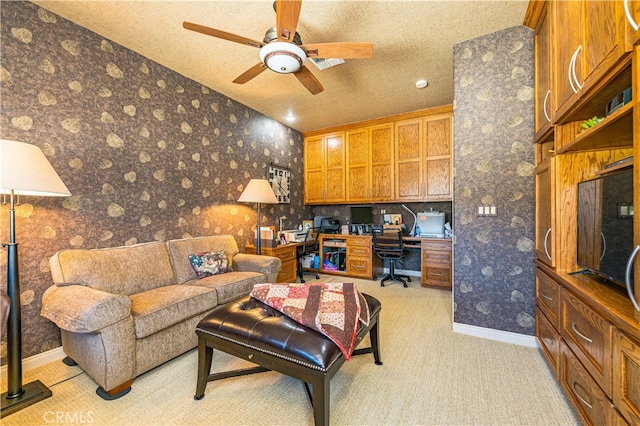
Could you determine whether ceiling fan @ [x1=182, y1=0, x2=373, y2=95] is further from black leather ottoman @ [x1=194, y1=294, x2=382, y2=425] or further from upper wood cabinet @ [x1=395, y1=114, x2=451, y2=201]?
upper wood cabinet @ [x1=395, y1=114, x2=451, y2=201]

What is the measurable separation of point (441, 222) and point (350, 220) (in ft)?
5.45

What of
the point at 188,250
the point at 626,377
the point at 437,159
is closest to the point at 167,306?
the point at 188,250

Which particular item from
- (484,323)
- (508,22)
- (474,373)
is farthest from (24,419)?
(508,22)

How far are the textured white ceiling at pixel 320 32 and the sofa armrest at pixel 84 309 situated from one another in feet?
7.08

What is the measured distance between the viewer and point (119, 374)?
1618 millimetres

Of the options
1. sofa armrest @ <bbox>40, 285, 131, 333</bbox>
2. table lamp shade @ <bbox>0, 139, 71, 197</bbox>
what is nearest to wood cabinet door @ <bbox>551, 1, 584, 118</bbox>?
sofa armrest @ <bbox>40, 285, 131, 333</bbox>

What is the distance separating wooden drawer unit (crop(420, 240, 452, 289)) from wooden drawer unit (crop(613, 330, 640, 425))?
2.73 meters

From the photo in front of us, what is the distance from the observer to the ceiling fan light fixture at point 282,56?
179 centimetres

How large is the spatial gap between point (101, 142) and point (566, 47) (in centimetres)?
353

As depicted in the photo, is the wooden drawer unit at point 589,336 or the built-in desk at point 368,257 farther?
the built-in desk at point 368,257

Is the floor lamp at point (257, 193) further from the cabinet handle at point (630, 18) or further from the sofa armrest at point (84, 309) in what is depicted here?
the cabinet handle at point (630, 18)

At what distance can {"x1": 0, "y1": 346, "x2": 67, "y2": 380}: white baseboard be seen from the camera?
1836 mm

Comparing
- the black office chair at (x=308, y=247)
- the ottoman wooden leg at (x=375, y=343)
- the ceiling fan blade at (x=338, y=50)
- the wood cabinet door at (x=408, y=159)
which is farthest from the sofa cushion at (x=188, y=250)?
the wood cabinet door at (x=408, y=159)

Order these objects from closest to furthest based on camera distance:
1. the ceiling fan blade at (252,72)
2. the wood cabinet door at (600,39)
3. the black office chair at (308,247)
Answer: the wood cabinet door at (600,39), the ceiling fan blade at (252,72), the black office chair at (308,247)
